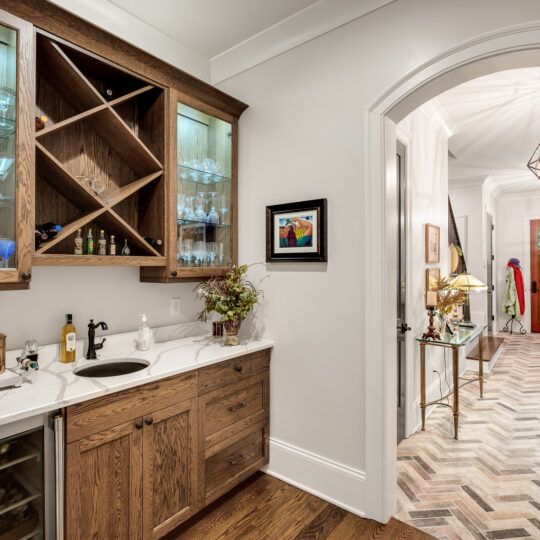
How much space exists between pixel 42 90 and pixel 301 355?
2082mm

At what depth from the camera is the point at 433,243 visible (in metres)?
3.58

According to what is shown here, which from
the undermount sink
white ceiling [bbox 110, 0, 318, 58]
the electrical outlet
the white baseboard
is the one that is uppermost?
white ceiling [bbox 110, 0, 318, 58]

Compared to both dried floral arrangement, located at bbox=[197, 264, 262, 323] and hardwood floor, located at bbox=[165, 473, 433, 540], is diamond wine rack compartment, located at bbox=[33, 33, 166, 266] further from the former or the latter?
hardwood floor, located at bbox=[165, 473, 433, 540]

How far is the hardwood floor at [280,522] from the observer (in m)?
1.91

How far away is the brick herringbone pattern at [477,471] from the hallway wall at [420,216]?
1.00 ft

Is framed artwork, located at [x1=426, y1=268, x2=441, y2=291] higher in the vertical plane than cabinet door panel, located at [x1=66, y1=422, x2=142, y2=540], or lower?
higher

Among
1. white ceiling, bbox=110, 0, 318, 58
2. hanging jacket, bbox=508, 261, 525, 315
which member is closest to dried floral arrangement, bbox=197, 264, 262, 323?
white ceiling, bbox=110, 0, 318, 58

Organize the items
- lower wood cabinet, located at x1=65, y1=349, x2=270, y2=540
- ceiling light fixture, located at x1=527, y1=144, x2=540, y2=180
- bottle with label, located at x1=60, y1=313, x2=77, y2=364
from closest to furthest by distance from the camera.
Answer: lower wood cabinet, located at x1=65, y1=349, x2=270, y2=540 → bottle with label, located at x1=60, y1=313, x2=77, y2=364 → ceiling light fixture, located at x1=527, y1=144, x2=540, y2=180

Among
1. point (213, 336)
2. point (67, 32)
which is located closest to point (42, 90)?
point (67, 32)

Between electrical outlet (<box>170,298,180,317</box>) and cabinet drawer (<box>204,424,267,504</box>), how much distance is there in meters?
0.94

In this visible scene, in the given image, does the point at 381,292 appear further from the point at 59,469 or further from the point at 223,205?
the point at 59,469

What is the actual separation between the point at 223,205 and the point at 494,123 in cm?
318

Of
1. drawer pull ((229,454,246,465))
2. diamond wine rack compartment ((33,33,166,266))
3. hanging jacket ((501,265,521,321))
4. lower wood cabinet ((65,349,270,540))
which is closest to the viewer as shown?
lower wood cabinet ((65,349,270,540))

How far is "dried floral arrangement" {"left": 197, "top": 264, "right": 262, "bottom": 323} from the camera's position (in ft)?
7.63
